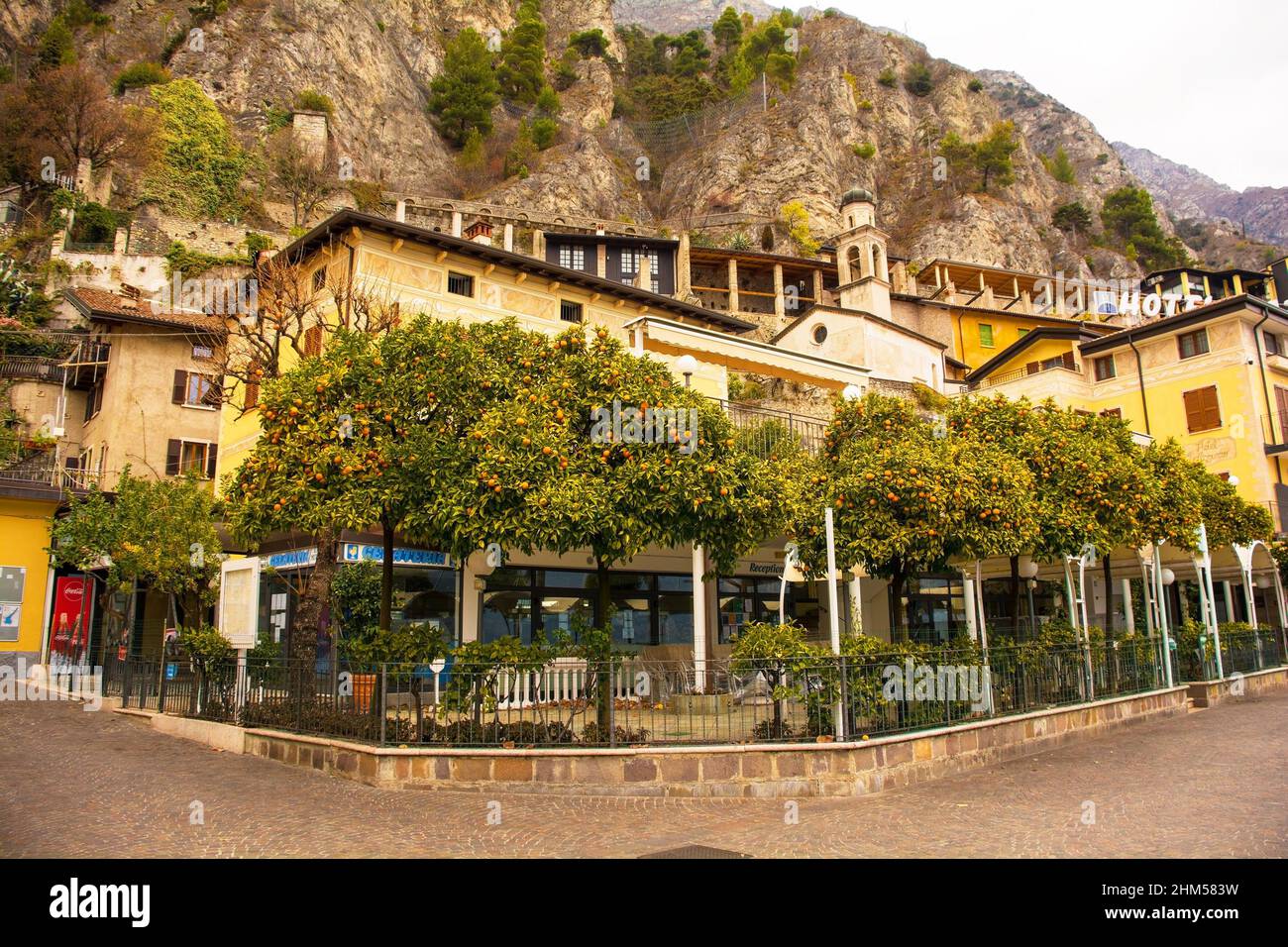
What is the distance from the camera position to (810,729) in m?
10.3

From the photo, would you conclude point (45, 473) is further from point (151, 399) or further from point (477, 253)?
point (477, 253)

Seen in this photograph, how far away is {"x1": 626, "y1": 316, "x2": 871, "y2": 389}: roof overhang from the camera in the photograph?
1961cm

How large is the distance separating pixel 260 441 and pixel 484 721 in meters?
Answer: 4.74

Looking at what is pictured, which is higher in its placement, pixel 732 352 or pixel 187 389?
pixel 187 389

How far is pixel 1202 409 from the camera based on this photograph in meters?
34.0

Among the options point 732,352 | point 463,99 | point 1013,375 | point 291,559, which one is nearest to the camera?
point 291,559

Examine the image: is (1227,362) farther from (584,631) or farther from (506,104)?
(506,104)

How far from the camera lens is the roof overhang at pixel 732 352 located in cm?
1961

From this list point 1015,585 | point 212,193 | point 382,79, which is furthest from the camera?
point 382,79

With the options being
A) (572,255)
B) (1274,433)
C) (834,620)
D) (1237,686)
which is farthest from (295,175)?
(1237,686)

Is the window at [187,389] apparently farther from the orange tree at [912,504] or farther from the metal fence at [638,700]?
the orange tree at [912,504]

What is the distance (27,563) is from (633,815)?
1003 inches

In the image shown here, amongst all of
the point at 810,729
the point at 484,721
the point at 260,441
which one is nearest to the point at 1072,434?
the point at 810,729

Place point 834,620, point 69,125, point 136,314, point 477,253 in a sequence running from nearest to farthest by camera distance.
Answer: point 834,620 < point 477,253 < point 136,314 < point 69,125
